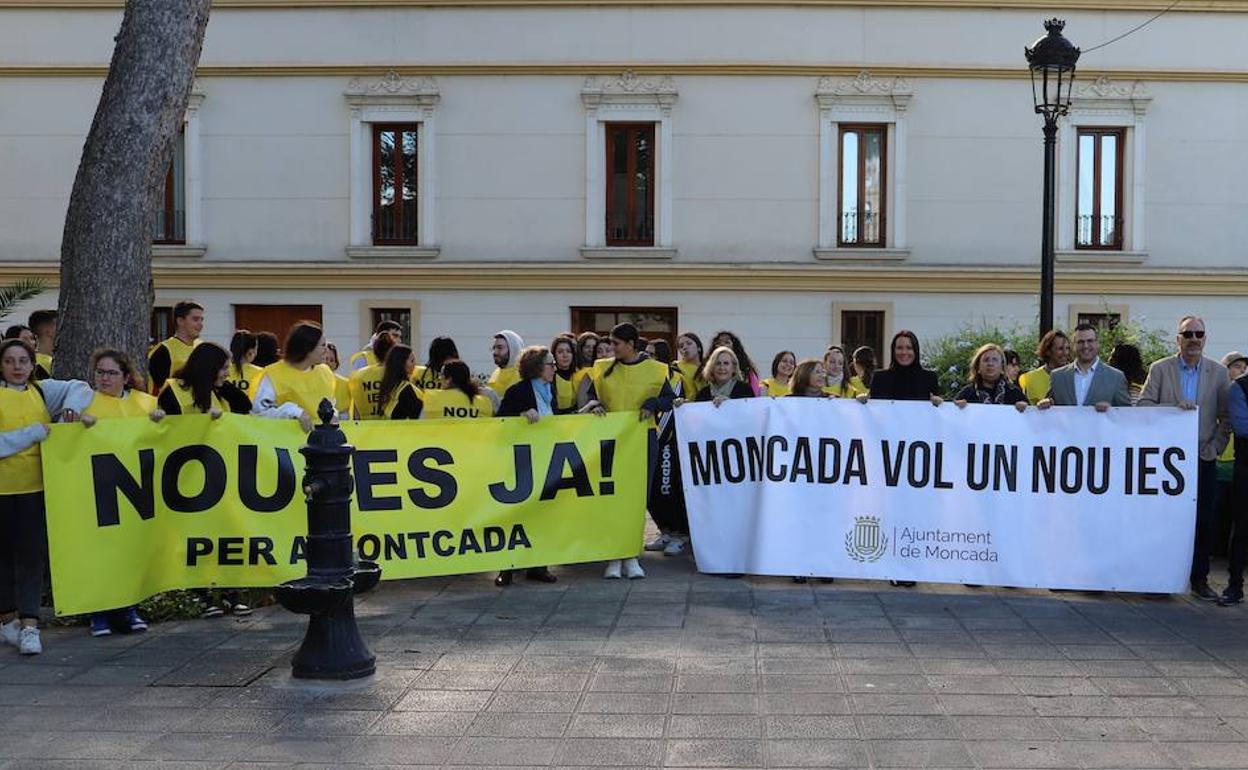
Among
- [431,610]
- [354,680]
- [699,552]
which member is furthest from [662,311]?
[354,680]

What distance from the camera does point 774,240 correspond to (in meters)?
21.8

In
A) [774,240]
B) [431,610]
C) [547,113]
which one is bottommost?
[431,610]

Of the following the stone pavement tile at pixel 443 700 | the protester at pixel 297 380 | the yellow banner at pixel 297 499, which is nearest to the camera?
the stone pavement tile at pixel 443 700

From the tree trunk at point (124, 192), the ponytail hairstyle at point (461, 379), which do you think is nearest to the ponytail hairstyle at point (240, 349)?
the tree trunk at point (124, 192)

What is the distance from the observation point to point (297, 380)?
9102 mm

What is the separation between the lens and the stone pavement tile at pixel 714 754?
5.46 m

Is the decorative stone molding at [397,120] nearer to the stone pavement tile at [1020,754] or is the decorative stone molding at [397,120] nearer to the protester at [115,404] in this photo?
the protester at [115,404]

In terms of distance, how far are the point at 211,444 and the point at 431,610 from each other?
1815 mm

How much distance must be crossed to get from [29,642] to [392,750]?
298cm

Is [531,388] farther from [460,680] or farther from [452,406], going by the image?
[460,680]

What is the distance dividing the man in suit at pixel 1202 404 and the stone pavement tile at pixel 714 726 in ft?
15.4

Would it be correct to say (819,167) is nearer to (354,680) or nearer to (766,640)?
(766,640)

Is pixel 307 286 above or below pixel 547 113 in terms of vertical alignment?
below

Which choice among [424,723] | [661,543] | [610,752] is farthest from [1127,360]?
[424,723]
